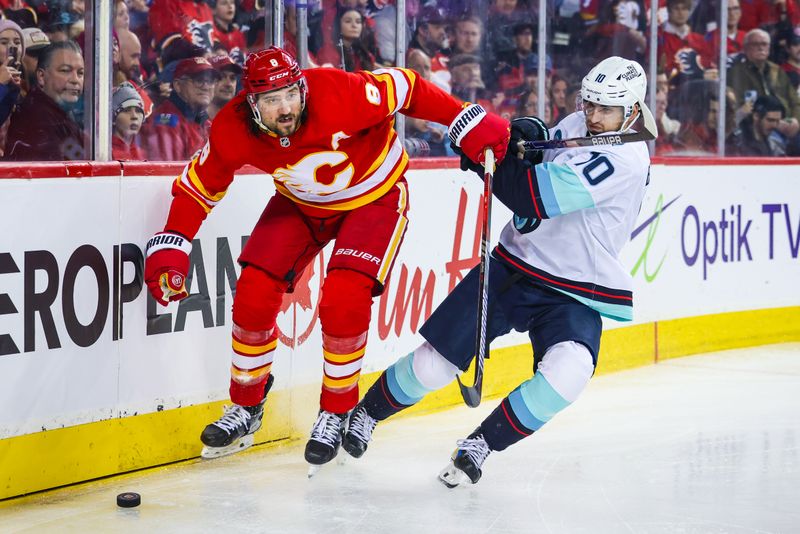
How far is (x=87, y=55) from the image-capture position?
358 centimetres

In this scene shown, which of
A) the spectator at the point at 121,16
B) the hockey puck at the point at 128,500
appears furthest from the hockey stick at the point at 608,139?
the hockey puck at the point at 128,500

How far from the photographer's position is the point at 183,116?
411cm

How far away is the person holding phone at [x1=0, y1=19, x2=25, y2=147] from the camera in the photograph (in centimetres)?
353

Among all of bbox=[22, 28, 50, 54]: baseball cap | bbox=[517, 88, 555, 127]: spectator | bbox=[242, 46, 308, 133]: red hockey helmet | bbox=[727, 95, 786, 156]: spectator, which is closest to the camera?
bbox=[242, 46, 308, 133]: red hockey helmet

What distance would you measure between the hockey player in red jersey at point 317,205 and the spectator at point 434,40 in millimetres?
1497

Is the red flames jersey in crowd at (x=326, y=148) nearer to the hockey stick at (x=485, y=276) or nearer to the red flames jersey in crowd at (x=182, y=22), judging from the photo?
the hockey stick at (x=485, y=276)

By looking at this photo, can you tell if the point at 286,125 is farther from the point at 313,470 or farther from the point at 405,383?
the point at 313,470

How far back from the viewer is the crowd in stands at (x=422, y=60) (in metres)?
3.59

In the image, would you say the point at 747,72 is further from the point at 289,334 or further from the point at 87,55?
the point at 87,55

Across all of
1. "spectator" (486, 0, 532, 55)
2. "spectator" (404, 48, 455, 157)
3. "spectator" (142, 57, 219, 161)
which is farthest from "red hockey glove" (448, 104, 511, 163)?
"spectator" (486, 0, 532, 55)

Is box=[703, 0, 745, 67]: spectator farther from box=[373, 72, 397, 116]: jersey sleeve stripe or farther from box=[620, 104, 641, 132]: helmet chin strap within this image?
box=[373, 72, 397, 116]: jersey sleeve stripe

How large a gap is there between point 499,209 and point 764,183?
77.1 inches

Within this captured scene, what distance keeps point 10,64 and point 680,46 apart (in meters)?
3.68

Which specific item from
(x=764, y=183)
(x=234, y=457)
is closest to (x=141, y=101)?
(x=234, y=457)
